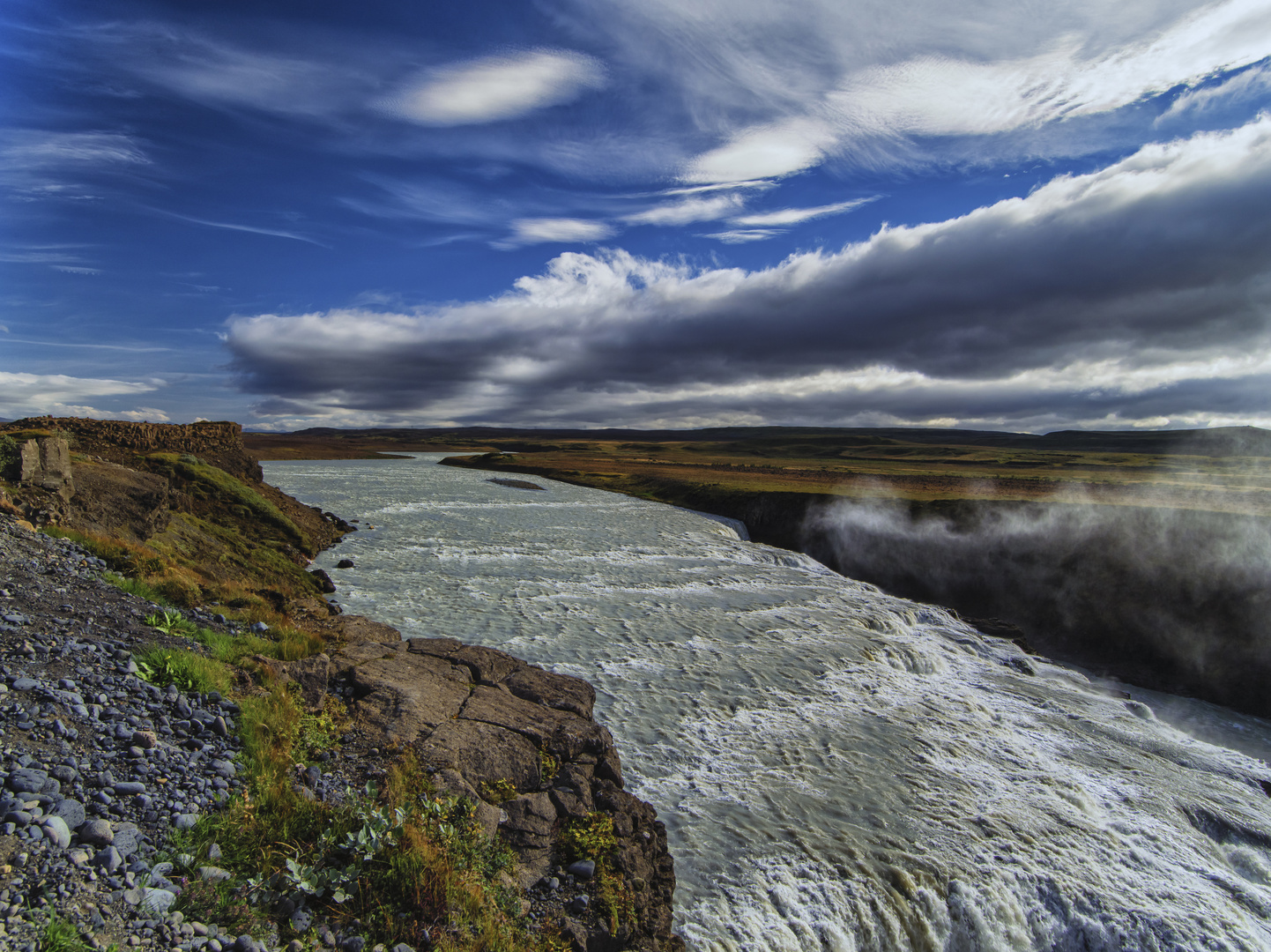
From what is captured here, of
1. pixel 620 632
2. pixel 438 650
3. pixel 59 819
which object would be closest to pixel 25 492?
pixel 438 650

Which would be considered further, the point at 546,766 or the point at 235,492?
the point at 235,492

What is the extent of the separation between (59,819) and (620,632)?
15857 mm

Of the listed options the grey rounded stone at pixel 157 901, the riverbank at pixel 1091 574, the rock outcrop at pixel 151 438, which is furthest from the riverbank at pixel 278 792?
the riverbank at pixel 1091 574

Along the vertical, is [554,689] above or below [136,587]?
below

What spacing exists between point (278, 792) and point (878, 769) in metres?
11.7

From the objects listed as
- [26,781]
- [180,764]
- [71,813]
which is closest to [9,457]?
[180,764]

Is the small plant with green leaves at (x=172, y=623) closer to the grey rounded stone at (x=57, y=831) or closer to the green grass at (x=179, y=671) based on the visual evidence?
the green grass at (x=179, y=671)

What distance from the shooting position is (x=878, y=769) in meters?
13.3

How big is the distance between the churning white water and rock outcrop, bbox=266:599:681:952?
101 centimetres

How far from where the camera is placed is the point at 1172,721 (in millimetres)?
21328

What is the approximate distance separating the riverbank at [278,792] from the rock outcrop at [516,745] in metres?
0.05

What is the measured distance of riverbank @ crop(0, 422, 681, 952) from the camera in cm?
584

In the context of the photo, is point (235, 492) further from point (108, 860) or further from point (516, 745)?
point (108, 860)

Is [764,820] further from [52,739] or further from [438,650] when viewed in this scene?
[52,739]
